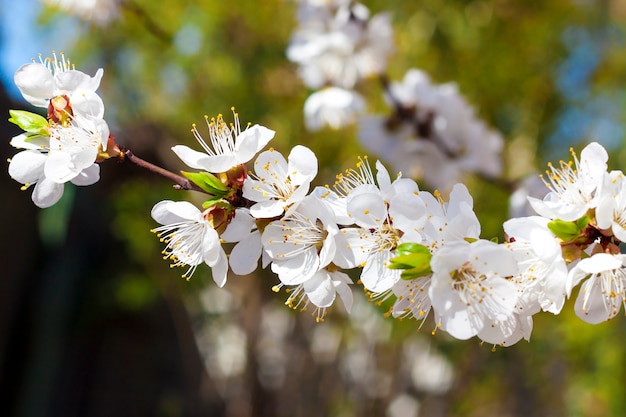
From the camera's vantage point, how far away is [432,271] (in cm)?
76

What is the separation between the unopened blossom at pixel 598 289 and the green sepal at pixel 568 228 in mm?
41

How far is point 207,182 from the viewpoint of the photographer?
2.72 ft

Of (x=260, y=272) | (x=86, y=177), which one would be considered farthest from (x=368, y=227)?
(x=260, y=272)

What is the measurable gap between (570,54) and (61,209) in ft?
9.99

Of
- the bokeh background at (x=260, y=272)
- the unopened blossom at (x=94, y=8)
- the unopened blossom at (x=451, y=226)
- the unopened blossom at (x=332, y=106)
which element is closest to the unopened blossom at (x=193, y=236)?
the unopened blossom at (x=451, y=226)

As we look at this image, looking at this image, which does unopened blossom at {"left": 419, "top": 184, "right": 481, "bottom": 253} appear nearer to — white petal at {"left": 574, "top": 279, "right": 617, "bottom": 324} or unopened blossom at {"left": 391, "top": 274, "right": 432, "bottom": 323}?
unopened blossom at {"left": 391, "top": 274, "right": 432, "bottom": 323}

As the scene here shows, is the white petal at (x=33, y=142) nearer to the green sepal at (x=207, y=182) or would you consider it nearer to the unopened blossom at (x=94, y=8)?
the green sepal at (x=207, y=182)

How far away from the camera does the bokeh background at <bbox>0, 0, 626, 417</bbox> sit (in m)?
2.83

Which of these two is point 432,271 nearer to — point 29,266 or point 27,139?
point 27,139

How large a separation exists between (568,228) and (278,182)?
0.42 metres

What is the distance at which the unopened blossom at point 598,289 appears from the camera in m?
0.72

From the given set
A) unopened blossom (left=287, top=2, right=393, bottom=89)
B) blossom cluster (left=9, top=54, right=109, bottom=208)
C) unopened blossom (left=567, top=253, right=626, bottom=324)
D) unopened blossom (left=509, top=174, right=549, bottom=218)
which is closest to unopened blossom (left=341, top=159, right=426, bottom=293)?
unopened blossom (left=567, top=253, right=626, bottom=324)

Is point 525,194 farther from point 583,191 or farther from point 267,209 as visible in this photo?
point 267,209

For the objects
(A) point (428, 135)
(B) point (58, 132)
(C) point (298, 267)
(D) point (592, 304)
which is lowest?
(D) point (592, 304)
